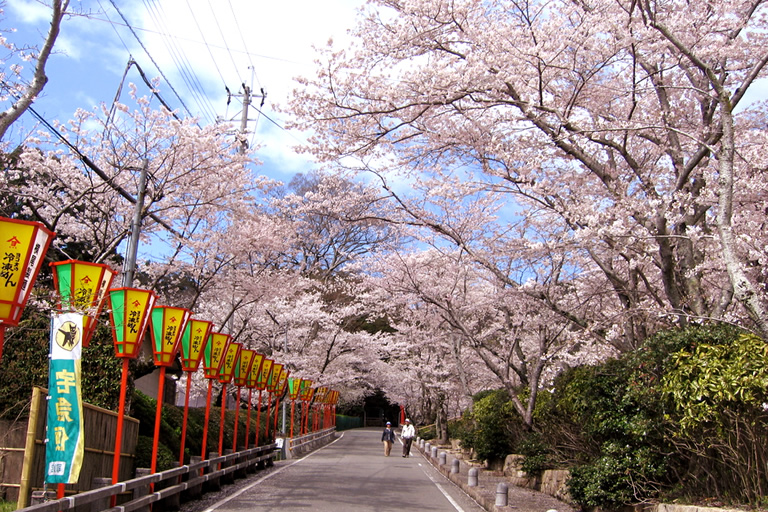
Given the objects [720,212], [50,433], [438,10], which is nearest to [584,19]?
[438,10]

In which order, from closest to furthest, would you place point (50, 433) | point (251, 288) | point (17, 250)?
point (17, 250) < point (50, 433) < point (251, 288)

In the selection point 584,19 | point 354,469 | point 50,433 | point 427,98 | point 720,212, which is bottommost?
point 354,469

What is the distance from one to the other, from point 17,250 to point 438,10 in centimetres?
606

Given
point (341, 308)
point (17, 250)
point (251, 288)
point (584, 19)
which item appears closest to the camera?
point (17, 250)

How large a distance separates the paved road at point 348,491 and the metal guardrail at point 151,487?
0.60m

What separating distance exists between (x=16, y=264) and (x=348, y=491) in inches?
363

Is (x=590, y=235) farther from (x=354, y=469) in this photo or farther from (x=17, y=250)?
(x=354, y=469)

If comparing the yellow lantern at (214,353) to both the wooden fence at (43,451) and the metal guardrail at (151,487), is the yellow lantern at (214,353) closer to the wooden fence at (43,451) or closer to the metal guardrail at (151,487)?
the metal guardrail at (151,487)

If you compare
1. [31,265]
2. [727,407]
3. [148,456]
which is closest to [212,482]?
[148,456]

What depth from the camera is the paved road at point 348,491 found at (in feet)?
35.3

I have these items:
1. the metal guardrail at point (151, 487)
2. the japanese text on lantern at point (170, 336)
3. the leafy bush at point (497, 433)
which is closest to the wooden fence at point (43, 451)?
the metal guardrail at point (151, 487)

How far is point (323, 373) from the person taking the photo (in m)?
32.8

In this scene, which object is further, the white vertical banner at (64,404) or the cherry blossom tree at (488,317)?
the cherry blossom tree at (488,317)

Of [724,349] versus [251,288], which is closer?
[724,349]
